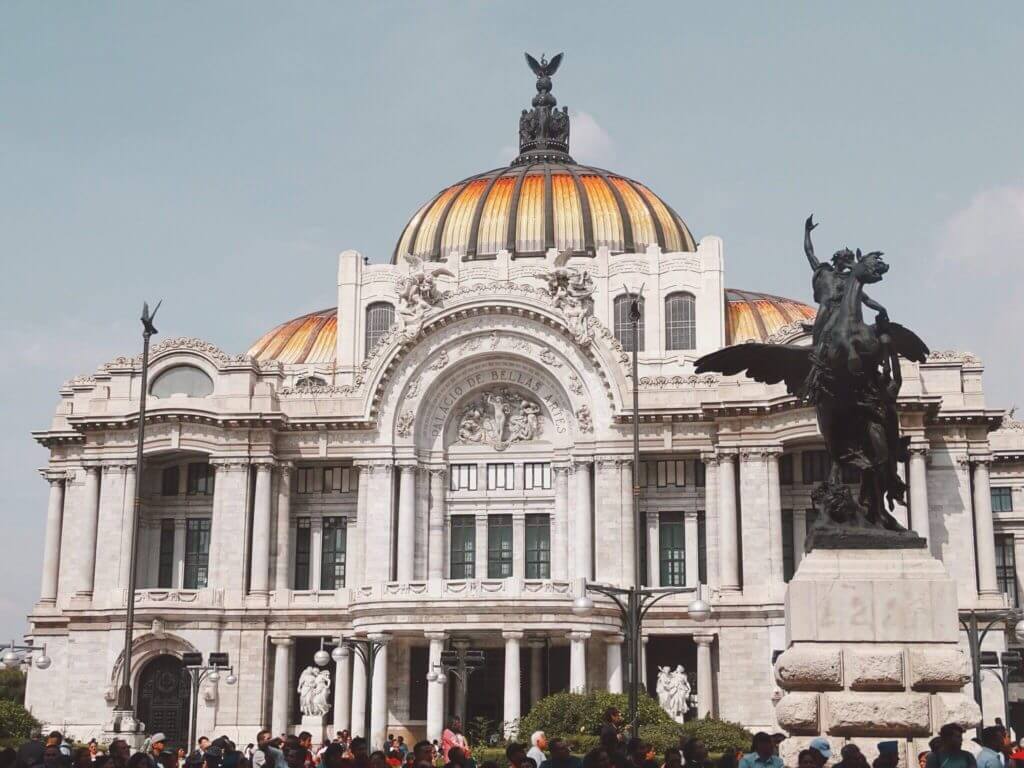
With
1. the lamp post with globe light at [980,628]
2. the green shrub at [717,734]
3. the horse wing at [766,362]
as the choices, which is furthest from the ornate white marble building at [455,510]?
the horse wing at [766,362]

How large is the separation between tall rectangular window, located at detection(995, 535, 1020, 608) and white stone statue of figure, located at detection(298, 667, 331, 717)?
32944 mm

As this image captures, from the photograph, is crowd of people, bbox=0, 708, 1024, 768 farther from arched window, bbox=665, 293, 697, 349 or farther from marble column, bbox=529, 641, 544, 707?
arched window, bbox=665, 293, 697, 349

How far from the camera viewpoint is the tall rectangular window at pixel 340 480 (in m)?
66.9

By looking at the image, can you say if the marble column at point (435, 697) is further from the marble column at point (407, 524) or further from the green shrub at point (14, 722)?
the green shrub at point (14, 722)

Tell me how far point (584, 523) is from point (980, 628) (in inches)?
641

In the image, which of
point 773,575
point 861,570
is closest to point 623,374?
point 773,575

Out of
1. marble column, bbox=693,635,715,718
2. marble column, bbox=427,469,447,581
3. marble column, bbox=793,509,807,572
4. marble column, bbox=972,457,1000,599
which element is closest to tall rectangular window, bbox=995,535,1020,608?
marble column, bbox=972,457,1000,599

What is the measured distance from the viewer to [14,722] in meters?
57.0

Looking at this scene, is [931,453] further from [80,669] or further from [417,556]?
[80,669]

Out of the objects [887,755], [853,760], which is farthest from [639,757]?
[853,760]

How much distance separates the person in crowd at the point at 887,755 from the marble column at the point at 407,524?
47646mm

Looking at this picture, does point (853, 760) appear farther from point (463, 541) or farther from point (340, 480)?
point (340, 480)

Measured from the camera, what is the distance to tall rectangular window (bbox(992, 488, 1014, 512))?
2965 inches

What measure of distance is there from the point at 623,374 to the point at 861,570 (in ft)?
147
